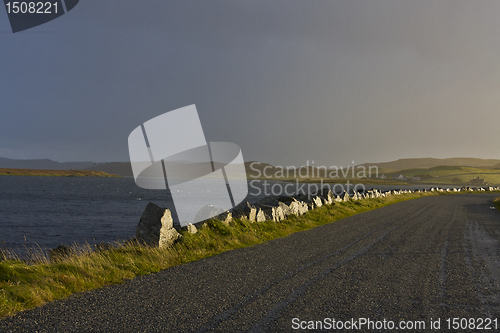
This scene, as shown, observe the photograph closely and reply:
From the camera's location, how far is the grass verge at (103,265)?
5.77 m

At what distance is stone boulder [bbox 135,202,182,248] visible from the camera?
390 inches

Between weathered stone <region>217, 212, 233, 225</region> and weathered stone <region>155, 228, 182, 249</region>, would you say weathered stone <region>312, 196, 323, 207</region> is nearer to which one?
weathered stone <region>217, 212, 233, 225</region>

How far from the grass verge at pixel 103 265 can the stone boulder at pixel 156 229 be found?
31cm

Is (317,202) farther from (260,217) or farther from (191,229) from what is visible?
(191,229)

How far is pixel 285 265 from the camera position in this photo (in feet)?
27.7

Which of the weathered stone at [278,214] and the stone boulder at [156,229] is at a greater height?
the stone boulder at [156,229]

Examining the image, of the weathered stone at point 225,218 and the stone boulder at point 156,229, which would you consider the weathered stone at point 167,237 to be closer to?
the stone boulder at point 156,229

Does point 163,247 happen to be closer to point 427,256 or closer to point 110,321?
point 110,321

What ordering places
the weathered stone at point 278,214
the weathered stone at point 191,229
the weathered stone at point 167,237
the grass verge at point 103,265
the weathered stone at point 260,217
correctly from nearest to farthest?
the grass verge at point 103,265
the weathered stone at point 167,237
the weathered stone at point 191,229
the weathered stone at point 260,217
the weathered stone at point 278,214

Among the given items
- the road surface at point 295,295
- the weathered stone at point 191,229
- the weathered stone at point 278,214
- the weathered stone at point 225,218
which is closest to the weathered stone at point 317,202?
the weathered stone at point 278,214

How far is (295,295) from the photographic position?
600cm

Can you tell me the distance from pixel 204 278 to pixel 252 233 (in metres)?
5.90

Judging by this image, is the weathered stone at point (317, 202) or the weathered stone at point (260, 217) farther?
the weathered stone at point (317, 202)

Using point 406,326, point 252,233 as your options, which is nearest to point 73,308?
point 406,326
